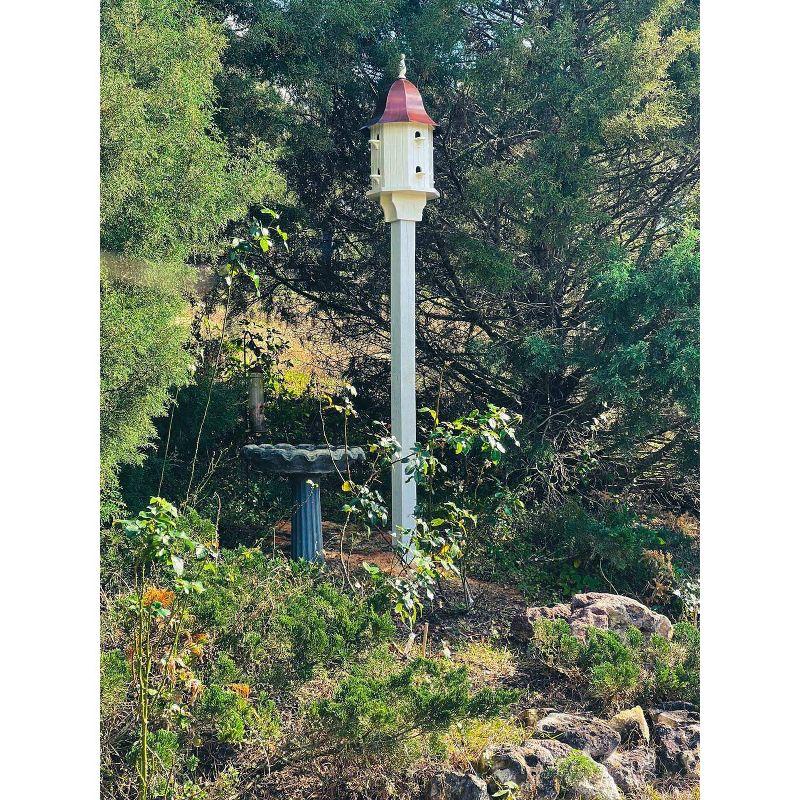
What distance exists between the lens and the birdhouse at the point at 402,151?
4.00 meters

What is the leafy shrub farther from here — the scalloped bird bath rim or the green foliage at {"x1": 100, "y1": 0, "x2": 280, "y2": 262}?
the green foliage at {"x1": 100, "y1": 0, "x2": 280, "y2": 262}

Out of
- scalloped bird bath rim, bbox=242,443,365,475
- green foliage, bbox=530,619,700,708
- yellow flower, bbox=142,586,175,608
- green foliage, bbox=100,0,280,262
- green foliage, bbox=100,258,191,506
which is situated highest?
green foliage, bbox=100,0,280,262

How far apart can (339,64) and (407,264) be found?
1.63 meters

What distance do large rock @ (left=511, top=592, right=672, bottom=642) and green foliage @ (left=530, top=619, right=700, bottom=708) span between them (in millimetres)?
135

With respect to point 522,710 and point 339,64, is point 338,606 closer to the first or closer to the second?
point 522,710

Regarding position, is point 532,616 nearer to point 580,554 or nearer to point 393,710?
point 580,554

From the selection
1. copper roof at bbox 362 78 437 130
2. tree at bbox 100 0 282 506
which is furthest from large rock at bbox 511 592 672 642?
copper roof at bbox 362 78 437 130

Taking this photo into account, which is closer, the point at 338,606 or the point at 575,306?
the point at 338,606

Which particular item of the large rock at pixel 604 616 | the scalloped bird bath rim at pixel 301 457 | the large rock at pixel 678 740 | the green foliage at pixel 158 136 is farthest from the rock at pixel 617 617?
the green foliage at pixel 158 136

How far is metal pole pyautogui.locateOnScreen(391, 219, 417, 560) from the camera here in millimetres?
4078

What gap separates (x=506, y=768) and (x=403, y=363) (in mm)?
2052
